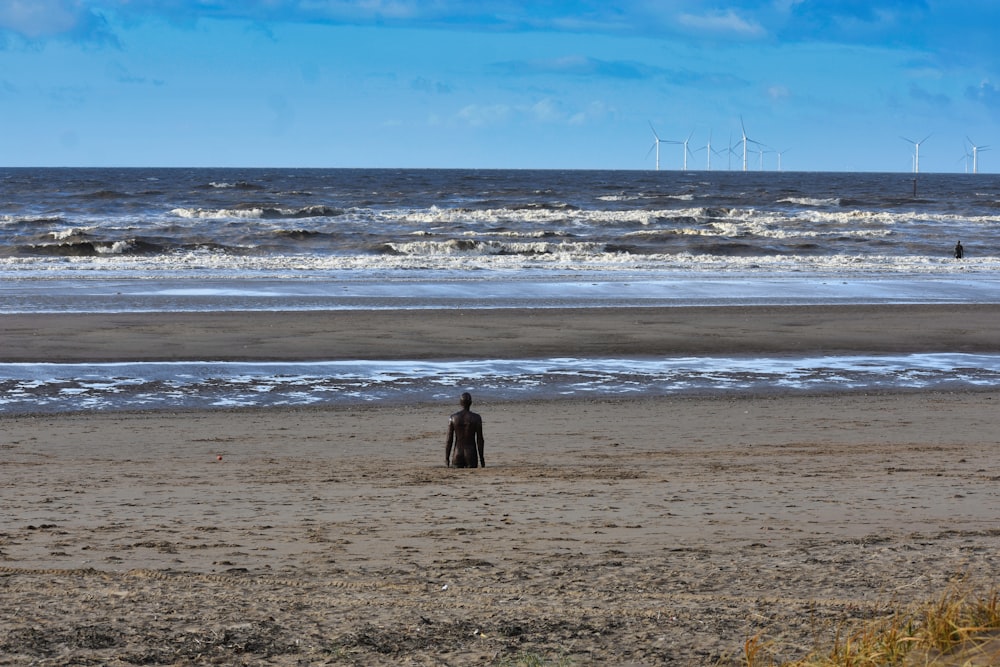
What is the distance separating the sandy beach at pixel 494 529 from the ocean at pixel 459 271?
1.64 metres

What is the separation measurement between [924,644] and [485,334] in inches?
620

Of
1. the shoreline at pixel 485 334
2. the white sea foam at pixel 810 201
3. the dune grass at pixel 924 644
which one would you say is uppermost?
the white sea foam at pixel 810 201

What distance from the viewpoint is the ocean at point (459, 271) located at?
1566 centimetres

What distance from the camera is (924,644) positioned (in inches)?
179

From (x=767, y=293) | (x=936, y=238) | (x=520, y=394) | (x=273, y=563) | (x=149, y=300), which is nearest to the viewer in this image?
(x=273, y=563)

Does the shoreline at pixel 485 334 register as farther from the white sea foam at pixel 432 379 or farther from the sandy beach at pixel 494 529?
the sandy beach at pixel 494 529

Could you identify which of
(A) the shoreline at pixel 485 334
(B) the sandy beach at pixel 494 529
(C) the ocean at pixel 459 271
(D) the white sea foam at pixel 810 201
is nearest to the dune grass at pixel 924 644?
(B) the sandy beach at pixel 494 529

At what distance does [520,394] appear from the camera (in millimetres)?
14859

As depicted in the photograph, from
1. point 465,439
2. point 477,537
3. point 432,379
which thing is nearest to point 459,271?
point 432,379

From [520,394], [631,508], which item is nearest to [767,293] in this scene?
[520,394]

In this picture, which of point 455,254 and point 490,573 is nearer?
point 490,573

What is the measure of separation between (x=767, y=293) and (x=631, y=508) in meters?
20.9

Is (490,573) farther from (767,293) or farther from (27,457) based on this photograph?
(767,293)

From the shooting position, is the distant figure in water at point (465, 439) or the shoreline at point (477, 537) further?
the distant figure in water at point (465, 439)
